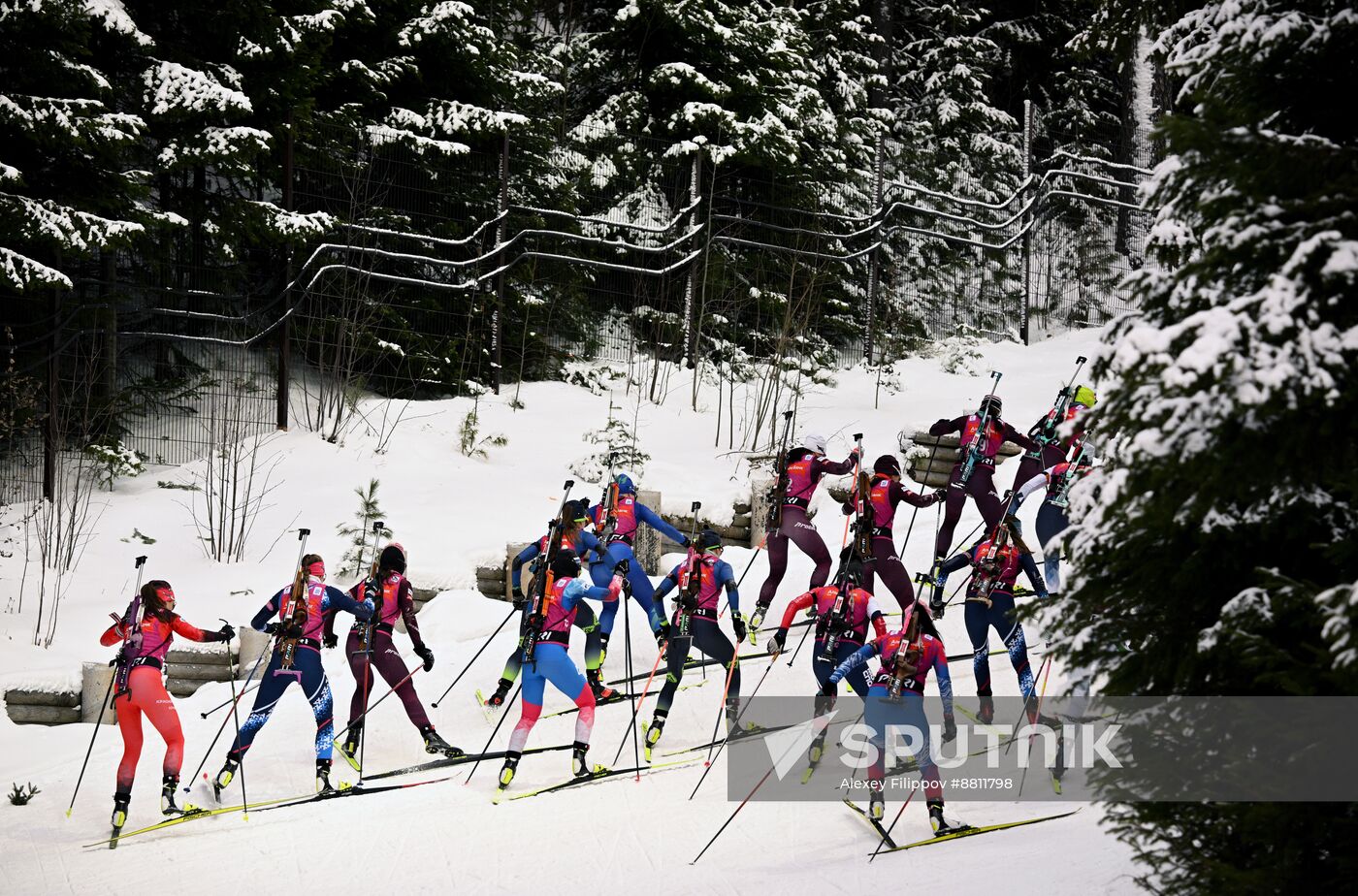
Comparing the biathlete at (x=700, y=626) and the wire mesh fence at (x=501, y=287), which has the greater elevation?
the wire mesh fence at (x=501, y=287)

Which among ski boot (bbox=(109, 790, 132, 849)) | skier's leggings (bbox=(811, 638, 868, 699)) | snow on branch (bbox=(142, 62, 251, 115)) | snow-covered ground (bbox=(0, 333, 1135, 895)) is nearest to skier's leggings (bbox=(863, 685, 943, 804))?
skier's leggings (bbox=(811, 638, 868, 699))

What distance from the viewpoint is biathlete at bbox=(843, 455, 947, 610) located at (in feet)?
39.8

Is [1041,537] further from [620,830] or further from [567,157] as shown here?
[567,157]

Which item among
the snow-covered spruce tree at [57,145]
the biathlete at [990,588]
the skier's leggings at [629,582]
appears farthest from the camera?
the snow-covered spruce tree at [57,145]

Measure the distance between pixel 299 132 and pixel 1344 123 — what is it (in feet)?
50.1

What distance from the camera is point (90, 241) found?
13555mm

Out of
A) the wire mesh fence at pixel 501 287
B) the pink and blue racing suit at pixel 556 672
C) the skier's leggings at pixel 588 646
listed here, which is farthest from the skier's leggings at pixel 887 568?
the wire mesh fence at pixel 501 287

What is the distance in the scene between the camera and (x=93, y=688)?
1113 cm

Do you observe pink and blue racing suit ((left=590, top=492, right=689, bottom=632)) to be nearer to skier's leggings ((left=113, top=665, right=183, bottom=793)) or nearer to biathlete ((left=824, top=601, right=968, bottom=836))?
biathlete ((left=824, top=601, right=968, bottom=836))

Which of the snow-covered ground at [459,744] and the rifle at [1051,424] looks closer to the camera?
the snow-covered ground at [459,744]

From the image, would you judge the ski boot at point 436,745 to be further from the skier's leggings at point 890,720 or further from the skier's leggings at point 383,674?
the skier's leggings at point 890,720

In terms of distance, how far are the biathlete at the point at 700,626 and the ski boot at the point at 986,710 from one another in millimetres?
2223

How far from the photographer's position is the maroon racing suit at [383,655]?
1041 centimetres

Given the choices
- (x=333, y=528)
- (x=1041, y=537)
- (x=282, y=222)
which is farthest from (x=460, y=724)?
(x=282, y=222)
